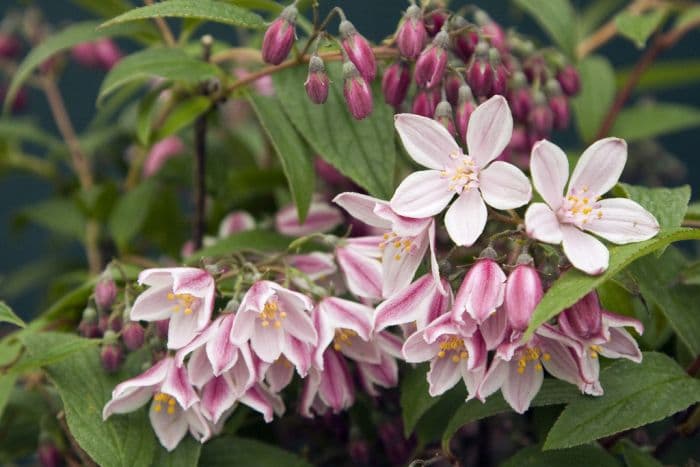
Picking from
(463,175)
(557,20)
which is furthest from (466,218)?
(557,20)

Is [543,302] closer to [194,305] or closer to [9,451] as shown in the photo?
[194,305]

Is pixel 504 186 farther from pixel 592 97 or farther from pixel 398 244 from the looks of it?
pixel 592 97

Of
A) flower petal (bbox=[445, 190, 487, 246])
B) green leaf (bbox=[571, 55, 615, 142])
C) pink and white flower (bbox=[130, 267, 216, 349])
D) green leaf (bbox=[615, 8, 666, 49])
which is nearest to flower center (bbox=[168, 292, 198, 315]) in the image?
pink and white flower (bbox=[130, 267, 216, 349])

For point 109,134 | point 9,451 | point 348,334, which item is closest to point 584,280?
point 348,334

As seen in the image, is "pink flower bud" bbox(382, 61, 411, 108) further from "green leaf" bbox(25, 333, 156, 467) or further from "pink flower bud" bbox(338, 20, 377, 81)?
"green leaf" bbox(25, 333, 156, 467)

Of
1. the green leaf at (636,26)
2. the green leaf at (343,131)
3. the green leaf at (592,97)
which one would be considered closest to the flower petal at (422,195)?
the green leaf at (343,131)
